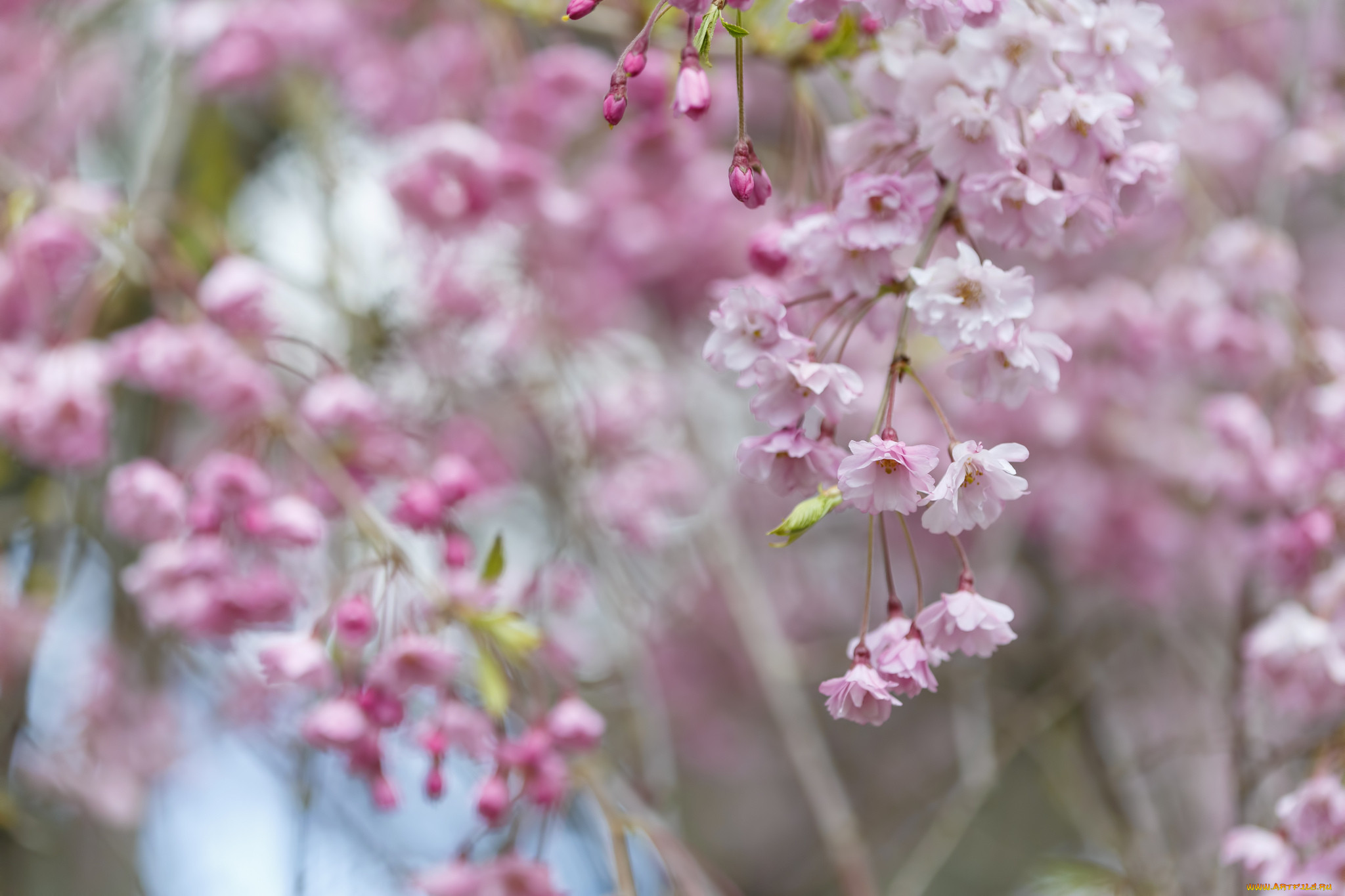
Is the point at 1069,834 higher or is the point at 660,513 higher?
the point at 660,513

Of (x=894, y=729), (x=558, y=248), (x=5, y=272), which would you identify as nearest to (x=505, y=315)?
(x=558, y=248)

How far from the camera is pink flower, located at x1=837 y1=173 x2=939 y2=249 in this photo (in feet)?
2.84

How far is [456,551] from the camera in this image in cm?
132

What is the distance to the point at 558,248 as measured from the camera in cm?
230

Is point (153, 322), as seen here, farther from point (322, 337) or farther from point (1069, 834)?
point (1069, 834)

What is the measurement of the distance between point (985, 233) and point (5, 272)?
1.52 meters

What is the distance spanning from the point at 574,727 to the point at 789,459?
0.59m

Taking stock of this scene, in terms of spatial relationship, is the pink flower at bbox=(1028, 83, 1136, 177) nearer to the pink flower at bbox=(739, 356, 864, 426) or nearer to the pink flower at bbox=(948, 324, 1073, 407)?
the pink flower at bbox=(948, 324, 1073, 407)

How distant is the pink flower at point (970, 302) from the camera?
818mm

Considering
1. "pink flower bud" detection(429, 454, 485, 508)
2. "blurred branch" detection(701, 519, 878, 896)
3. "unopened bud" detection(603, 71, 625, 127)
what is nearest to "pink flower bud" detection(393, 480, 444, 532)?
"pink flower bud" detection(429, 454, 485, 508)

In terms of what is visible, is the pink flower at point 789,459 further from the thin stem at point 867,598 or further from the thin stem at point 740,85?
the thin stem at point 740,85

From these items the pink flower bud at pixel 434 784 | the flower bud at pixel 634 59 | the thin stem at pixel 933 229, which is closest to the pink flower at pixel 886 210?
the thin stem at pixel 933 229

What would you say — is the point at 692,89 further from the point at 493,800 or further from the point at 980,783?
the point at 980,783

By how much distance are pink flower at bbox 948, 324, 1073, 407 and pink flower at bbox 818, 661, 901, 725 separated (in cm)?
27
